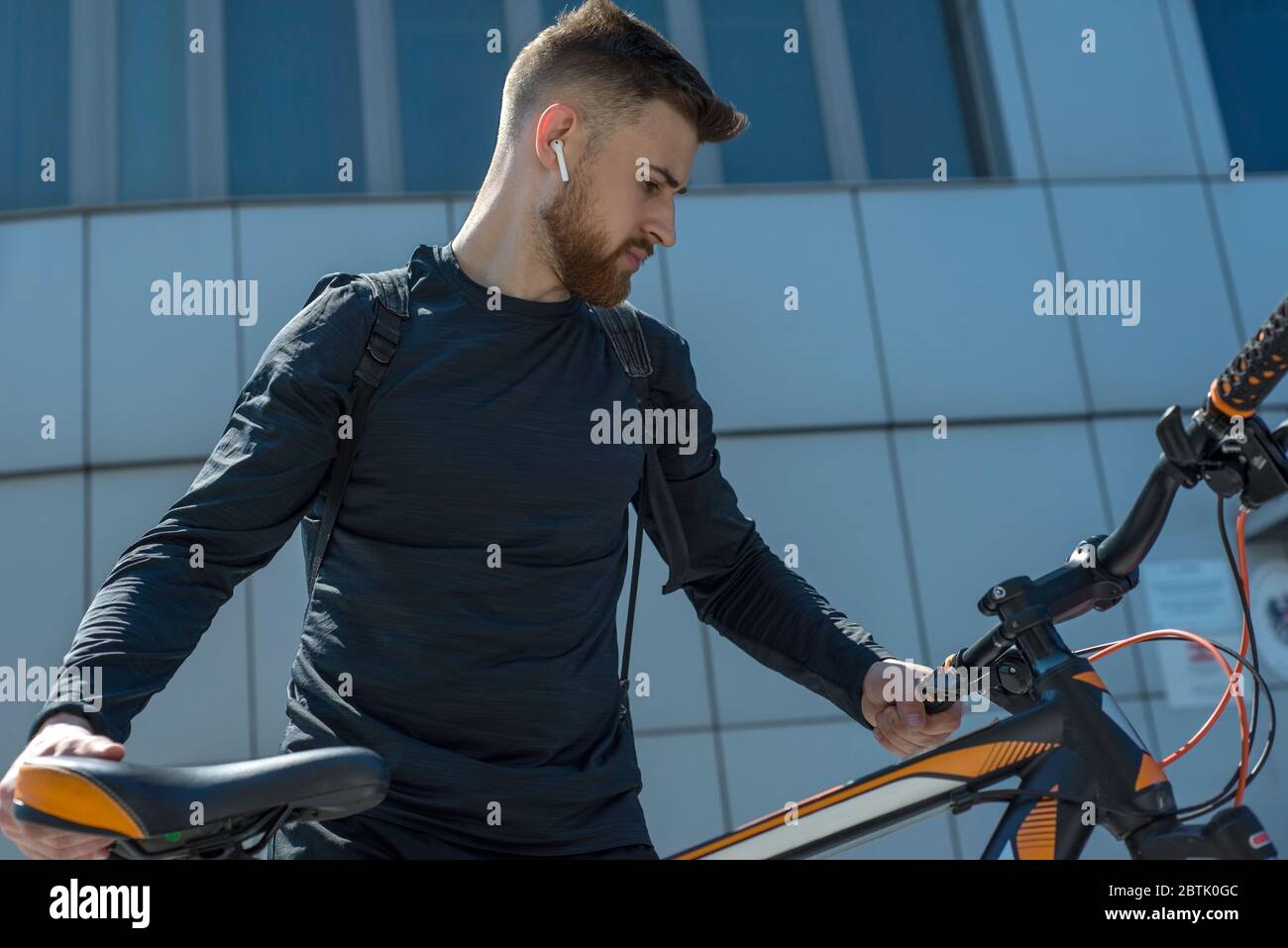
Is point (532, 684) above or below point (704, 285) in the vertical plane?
below

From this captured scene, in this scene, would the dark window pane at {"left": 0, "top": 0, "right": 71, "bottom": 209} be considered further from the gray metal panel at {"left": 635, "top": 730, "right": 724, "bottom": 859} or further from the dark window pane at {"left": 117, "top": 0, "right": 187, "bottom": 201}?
the gray metal panel at {"left": 635, "top": 730, "right": 724, "bottom": 859}

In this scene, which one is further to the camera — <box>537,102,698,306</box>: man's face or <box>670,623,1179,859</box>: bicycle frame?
<box>537,102,698,306</box>: man's face

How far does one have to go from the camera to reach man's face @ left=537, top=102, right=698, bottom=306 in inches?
85.6

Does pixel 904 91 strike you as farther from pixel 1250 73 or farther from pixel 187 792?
pixel 187 792

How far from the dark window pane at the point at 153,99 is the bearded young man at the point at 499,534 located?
19.6 feet

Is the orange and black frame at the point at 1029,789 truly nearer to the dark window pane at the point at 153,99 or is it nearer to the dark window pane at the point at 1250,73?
the dark window pane at the point at 153,99

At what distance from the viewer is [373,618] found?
6.37 feet

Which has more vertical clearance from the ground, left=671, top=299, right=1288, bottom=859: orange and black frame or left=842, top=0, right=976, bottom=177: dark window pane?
left=842, top=0, right=976, bottom=177: dark window pane

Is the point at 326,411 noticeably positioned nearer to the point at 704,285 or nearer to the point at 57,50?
the point at 704,285

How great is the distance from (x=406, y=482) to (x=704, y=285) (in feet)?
18.9

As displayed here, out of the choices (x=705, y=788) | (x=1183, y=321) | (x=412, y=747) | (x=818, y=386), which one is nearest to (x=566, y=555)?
(x=412, y=747)

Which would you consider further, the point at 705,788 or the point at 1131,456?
the point at 1131,456

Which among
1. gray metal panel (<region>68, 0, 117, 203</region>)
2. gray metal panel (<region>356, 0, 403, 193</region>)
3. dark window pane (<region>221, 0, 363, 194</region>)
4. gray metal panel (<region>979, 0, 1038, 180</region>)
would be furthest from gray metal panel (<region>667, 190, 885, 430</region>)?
gray metal panel (<region>68, 0, 117, 203</region>)

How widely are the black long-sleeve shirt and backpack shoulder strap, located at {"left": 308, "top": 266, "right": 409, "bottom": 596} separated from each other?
16 millimetres
